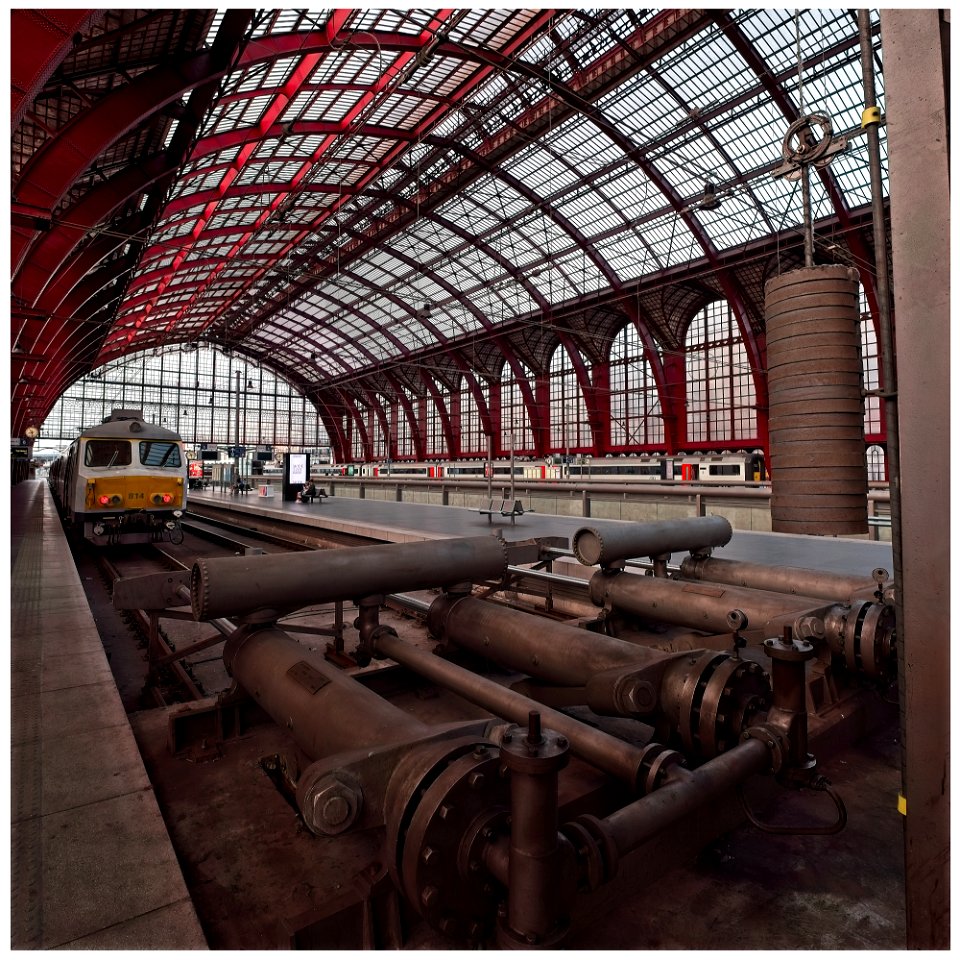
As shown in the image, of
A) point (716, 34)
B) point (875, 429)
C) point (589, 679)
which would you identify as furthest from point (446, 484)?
point (875, 429)

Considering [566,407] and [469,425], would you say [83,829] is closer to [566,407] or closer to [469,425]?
[566,407]

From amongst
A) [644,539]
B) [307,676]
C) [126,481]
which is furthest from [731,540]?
[126,481]

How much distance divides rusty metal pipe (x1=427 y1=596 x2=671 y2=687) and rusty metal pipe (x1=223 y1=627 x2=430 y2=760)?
1.23 meters

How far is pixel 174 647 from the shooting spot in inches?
262

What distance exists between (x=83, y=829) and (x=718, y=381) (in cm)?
3452

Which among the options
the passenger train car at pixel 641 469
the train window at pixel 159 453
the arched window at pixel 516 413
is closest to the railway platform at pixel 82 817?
the train window at pixel 159 453

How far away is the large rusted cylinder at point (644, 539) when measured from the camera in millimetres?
4402

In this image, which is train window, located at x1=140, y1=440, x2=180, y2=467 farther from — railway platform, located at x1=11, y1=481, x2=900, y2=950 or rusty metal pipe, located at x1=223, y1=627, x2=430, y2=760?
rusty metal pipe, located at x1=223, y1=627, x2=430, y2=760

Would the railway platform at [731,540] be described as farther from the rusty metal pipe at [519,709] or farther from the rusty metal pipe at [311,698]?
the rusty metal pipe at [311,698]

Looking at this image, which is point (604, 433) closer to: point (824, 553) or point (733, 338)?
point (733, 338)

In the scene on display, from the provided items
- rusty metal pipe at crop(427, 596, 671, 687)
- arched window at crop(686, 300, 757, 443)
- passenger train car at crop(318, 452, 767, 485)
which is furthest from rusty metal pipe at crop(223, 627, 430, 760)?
arched window at crop(686, 300, 757, 443)

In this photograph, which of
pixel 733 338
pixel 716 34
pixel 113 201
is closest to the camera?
pixel 113 201

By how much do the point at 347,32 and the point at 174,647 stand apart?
18.8 metres

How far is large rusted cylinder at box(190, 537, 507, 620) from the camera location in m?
3.22
